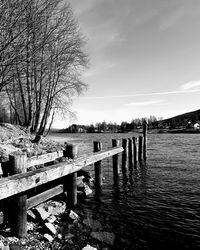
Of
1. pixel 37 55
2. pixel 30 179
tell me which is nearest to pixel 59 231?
pixel 30 179

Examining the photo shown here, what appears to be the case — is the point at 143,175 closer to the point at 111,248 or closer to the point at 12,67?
the point at 111,248

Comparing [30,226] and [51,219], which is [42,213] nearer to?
[51,219]

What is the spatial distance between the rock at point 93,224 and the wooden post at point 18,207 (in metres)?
1.94

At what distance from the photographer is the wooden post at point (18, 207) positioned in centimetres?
480

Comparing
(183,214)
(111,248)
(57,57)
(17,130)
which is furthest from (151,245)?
(57,57)

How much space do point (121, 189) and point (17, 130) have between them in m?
10.1

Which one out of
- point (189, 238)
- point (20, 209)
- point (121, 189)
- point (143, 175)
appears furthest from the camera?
point (143, 175)

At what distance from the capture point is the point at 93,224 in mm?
6309

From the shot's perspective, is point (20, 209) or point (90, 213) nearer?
point (20, 209)

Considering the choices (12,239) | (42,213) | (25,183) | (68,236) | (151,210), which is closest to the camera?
(25,183)

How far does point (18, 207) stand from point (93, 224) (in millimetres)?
2444

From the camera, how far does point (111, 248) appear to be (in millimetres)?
5059

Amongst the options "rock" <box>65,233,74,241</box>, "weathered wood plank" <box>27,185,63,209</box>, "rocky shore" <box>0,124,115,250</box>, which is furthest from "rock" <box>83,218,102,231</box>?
"weathered wood plank" <box>27,185,63,209</box>

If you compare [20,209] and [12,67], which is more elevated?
[12,67]
